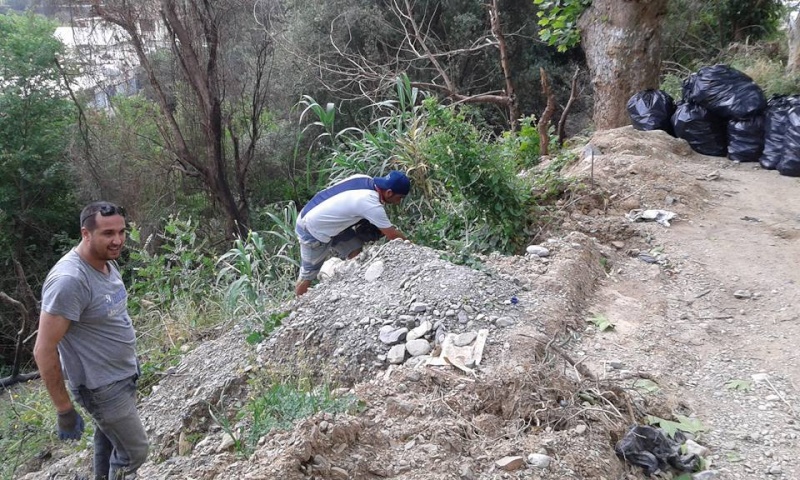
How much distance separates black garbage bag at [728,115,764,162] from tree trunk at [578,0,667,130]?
1.35m

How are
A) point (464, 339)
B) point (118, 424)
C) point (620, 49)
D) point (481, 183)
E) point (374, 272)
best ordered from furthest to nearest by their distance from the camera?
point (620, 49) → point (481, 183) → point (374, 272) → point (464, 339) → point (118, 424)

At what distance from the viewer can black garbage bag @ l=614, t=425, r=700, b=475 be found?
2.44 metres

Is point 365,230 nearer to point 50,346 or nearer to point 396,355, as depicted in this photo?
point 396,355

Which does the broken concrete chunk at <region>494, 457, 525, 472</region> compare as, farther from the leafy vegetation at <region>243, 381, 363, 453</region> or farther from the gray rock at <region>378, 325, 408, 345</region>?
the gray rock at <region>378, 325, 408, 345</region>

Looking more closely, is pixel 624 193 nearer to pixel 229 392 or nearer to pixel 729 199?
pixel 729 199

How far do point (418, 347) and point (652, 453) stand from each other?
1249mm

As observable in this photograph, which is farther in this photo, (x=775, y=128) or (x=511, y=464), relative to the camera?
(x=775, y=128)

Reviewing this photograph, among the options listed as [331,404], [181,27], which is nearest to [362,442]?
[331,404]

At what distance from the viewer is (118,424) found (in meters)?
2.98

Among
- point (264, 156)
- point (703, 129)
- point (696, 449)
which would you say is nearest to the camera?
point (696, 449)

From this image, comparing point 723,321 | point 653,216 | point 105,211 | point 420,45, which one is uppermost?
point 420,45

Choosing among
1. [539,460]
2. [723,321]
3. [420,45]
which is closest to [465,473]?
[539,460]

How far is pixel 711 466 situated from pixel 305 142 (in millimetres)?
10587

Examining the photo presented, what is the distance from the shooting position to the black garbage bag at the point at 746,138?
6.05 metres
